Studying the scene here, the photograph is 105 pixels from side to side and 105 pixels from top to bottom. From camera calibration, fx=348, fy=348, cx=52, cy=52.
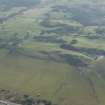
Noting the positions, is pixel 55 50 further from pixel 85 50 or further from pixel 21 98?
pixel 21 98

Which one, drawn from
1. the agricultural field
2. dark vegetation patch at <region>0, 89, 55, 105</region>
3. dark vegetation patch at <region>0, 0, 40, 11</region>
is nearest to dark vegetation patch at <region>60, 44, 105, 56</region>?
the agricultural field

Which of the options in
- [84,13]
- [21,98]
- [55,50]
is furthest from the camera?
[84,13]

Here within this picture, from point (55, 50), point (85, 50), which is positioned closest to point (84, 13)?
point (85, 50)

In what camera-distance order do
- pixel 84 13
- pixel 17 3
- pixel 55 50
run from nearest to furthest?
pixel 55 50 → pixel 84 13 → pixel 17 3

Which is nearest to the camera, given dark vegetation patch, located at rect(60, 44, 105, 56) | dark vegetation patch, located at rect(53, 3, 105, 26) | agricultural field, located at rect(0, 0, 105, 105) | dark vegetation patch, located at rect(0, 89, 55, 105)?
dark vegetation patch, located at rect(0, 89, 55, 105)

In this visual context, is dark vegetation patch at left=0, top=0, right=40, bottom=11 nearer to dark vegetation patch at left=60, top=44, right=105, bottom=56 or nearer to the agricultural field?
the agricultural field

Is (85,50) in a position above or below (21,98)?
above

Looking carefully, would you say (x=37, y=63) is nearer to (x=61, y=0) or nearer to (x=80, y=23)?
(x=80, y=23)

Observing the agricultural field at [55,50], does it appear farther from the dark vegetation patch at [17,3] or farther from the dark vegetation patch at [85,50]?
the dark vegetation patch at [17,3]

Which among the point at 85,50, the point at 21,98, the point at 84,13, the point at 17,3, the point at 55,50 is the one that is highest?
the point at 17,3
